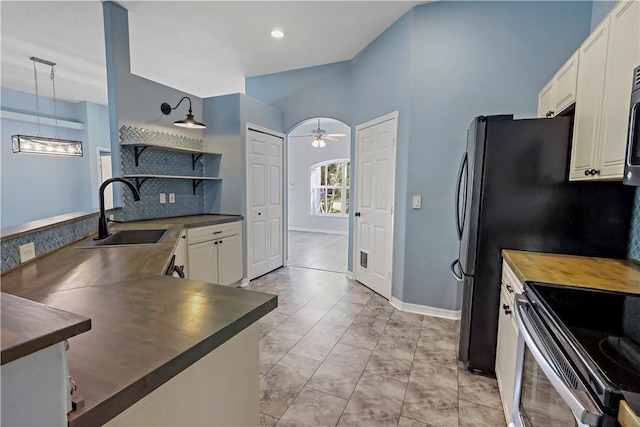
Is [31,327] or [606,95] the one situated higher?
[606,95]

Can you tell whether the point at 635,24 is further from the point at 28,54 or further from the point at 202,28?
the point at 28,54

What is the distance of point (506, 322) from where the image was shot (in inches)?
71.5

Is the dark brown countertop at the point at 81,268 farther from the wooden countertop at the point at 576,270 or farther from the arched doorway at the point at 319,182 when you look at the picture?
the arched doorway at the point at 319,182

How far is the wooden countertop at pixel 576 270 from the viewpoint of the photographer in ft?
4.73

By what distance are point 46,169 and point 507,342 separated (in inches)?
299

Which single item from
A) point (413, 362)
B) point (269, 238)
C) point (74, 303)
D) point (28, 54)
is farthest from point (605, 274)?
point (28, 54)

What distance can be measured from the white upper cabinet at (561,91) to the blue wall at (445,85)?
10.3 inches

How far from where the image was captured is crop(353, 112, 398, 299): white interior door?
3441 mm

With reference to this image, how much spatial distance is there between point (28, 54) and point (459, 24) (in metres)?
5.25

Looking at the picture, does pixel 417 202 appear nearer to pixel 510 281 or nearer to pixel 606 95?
pixel 510 281

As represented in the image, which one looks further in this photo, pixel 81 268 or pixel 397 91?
pixel 397 91

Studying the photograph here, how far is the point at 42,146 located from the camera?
13.1ft

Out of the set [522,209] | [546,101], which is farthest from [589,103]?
[546,101]

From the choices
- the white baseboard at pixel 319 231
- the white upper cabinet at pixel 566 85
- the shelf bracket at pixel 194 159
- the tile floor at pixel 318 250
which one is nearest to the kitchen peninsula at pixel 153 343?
the white upper cabinet at pixel 566 85
